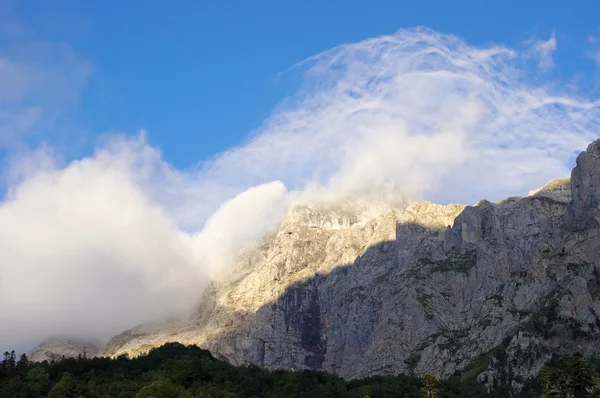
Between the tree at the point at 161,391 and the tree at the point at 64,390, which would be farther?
the tree at the point at 64,390

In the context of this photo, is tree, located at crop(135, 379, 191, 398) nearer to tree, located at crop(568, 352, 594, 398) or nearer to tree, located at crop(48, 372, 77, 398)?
tree, located at crop(48, 372, 77, 398)

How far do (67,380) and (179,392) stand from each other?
34.7 meters

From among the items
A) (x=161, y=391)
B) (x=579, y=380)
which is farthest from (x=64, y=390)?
(x=579, y=380)

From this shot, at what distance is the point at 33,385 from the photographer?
19862cm

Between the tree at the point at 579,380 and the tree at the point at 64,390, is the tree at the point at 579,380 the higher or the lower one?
the lower one

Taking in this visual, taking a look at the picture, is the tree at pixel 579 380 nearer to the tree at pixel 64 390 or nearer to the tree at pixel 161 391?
the tree at pixel 161 391

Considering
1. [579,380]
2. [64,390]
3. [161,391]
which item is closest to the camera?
[579,380]

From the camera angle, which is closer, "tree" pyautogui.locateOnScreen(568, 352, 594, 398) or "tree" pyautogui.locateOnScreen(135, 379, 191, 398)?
"tree" pyautogui.locateOnScreen(568, 352, 594, 398)

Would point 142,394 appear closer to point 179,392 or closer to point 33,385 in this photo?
point 179,392

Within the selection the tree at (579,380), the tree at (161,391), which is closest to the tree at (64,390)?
the tree at (161,391)

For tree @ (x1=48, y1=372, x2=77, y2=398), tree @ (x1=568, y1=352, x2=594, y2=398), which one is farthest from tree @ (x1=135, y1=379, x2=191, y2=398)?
tree @ (x1=568, y1=352, x2=594, y2=398)

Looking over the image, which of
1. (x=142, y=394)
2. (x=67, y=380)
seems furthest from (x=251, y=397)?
(x=67, y=380)

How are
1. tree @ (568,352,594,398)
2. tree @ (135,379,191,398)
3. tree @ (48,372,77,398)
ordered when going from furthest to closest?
tree @ (48,372,77,398), tree @ (135,379,191,398), tree @ (568,352,594,398)

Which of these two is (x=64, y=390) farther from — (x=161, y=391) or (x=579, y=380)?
(x=579, y=380)
